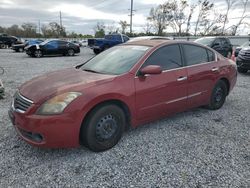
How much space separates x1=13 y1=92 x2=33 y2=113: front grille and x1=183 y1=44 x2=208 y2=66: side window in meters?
2.74

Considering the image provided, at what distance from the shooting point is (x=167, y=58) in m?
3.69

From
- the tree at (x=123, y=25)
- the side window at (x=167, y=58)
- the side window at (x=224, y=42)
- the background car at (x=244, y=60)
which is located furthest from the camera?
the tree at (x=123, y=25)

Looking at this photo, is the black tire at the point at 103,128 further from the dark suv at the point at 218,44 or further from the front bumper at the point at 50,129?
the dark suv at the point at 218,44

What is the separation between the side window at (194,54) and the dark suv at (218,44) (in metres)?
8.32

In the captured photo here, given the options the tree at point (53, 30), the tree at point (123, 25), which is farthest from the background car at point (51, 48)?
the tree at point (53, 30)

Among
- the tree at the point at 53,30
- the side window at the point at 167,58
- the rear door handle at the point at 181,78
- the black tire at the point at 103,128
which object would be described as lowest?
the black tire at the point at 103,128

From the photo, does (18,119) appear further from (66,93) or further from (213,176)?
(213,176)

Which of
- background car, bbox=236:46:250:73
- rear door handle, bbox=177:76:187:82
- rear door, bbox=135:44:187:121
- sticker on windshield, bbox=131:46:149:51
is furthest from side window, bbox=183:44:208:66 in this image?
background car, bbox=236:46:250:73

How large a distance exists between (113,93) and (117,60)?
0.88m

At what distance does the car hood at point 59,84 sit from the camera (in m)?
2.70

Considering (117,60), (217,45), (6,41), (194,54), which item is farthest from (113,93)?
(6,41)

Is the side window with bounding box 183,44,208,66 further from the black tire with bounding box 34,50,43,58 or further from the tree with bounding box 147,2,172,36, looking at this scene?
the tree with bounding box 147,2,172,36

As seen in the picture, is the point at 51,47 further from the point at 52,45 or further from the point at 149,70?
the point at 149,70

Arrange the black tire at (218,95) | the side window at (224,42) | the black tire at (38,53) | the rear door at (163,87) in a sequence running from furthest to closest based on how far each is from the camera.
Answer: the black tire at (38,53) < the side window at (224,42) < the black tire at (218,95) < the rear door at (163,87)
